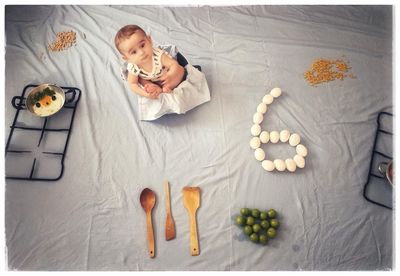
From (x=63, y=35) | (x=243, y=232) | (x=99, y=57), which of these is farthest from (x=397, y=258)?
(x=63, y=35)

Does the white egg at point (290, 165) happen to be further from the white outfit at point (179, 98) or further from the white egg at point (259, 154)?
the white outfit at point (179, 98)

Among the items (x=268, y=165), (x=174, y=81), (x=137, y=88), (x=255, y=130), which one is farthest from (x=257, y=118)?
(x=137, y=88)

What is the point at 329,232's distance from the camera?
0.88m

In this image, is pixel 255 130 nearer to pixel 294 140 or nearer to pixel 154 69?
pixel 294 140

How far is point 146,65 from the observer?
35.8 inches

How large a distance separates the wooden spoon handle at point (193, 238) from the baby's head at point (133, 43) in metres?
0.47

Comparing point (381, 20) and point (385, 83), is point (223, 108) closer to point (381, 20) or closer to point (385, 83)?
point (385, 83)

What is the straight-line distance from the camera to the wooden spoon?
2.83ft

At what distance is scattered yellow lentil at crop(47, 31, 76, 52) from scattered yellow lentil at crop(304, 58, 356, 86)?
0.89 m

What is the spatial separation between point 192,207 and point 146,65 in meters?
0.44

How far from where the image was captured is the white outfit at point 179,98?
0.99 m

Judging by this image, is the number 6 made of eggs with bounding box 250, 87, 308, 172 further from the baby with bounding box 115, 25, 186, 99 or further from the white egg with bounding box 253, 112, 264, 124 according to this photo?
the baby with bounding box 115, 25, 186, 99

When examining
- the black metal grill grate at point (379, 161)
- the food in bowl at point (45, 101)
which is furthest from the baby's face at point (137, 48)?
the black metal grill grate at point (379, 161)

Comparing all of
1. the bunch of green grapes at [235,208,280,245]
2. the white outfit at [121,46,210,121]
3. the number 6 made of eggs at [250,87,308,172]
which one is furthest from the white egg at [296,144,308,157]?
the white outfit at [121,46,210,121]
